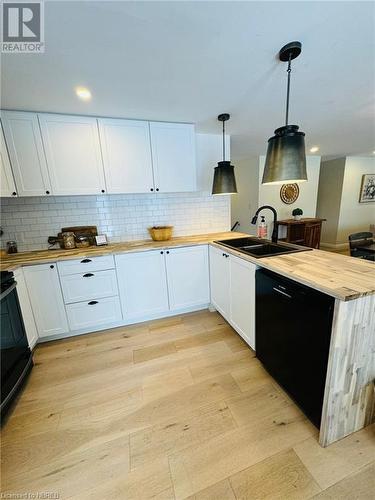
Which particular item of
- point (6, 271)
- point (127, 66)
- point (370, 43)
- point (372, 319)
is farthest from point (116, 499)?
point (370, 43)

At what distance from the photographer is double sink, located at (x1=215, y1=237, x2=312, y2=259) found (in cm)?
185

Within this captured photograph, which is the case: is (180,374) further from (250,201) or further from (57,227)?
(250,201)

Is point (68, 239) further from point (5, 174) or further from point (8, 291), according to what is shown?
point (8, 291)

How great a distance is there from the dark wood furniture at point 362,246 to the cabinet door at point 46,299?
383cm

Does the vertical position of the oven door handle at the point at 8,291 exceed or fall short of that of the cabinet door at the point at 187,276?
it exceeds it

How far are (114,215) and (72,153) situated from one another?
835 mm

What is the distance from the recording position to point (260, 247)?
225 centimetres

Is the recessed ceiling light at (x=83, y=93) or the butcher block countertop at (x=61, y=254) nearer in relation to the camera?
the recessed ceiling light at (x=83, y=93)

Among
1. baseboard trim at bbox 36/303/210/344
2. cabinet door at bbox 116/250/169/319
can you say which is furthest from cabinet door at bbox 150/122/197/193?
baseboard trim at bbox 36/303/210/344

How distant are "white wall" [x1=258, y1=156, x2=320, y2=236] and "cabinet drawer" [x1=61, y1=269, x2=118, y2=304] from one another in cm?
384

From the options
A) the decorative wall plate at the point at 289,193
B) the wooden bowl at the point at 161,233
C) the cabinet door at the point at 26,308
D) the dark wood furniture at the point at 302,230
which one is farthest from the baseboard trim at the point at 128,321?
the decorative wall plate at the point at 289,193

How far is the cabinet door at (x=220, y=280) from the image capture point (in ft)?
7.20

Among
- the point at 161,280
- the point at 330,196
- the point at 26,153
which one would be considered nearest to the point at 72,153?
the point at 26,153

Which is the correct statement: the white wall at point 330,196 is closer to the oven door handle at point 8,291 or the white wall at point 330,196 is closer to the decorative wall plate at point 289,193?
the decorative wall plate at point 289,193
